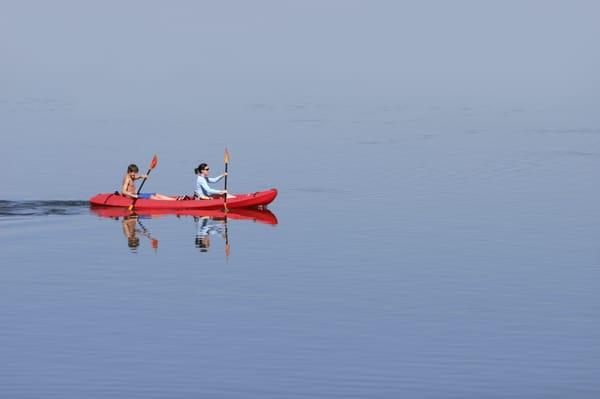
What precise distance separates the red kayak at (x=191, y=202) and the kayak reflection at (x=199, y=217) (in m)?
0.15

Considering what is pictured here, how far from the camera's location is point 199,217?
46.6 m

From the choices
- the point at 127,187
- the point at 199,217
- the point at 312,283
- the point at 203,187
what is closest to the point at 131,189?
the point at 127,187

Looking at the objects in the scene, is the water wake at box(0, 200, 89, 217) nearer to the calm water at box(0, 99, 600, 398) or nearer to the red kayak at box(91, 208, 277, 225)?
the calm water at box(0, 99, 600, 398)

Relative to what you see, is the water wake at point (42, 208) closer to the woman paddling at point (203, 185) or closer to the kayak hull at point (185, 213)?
the kayak hull at point (185, 213)

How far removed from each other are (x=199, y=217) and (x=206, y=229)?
2.82 metres

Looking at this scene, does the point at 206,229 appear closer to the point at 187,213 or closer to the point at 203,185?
the point at 187,213

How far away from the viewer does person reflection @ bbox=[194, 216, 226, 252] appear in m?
40.7

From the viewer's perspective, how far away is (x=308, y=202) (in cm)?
5103

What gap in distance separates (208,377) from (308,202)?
84.5 feet

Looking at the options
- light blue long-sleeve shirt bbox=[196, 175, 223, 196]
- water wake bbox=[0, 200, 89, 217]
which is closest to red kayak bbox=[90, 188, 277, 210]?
light blue long-sleeve shirt bbox=[196, 175, 223, 196]

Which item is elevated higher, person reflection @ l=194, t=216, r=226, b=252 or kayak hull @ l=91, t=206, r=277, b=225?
kayak hull @ l=91, t=206, r=277, b=225

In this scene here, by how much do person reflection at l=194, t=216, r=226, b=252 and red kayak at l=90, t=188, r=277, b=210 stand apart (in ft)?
1.58

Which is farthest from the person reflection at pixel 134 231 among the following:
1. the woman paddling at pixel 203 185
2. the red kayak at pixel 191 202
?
the woman paddling at pixel 203 185

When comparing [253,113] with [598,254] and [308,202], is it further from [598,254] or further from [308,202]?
[598,254]
